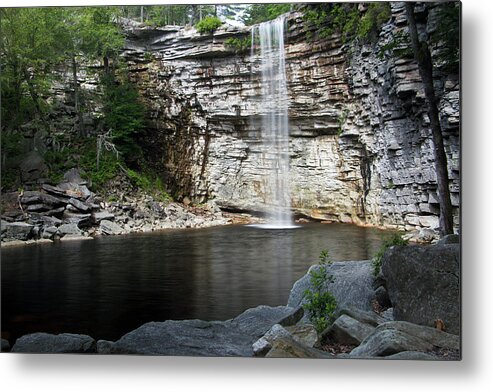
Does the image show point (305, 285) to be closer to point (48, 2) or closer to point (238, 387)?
point (238, 387)

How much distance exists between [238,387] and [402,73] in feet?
7.71

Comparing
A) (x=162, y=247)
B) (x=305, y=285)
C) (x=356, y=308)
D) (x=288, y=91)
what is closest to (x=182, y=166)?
(x=162, y=247)

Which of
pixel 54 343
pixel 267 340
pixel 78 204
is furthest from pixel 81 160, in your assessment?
pixel 267 340

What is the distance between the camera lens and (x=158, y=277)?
12.1ft

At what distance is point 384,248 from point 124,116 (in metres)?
2.06

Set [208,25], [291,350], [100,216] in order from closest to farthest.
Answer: [291,350], [208,25], [100,216]

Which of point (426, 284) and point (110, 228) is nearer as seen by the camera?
point (426, 284)

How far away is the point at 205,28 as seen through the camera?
370 centimetres

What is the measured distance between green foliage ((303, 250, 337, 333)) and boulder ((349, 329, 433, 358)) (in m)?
0.28

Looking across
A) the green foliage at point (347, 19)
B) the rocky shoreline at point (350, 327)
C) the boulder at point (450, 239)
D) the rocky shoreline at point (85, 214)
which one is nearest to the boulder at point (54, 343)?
the rocky shoreline at point (350, 327)

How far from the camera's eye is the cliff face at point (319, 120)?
11.9 feet

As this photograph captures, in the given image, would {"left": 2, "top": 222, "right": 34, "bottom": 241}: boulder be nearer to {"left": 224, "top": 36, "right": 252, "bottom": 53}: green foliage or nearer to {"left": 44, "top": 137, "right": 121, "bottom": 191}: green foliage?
{"left": 44, "top": 137, "right": 121, "bottom": 191}: green foliage

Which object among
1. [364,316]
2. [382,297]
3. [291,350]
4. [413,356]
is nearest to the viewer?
[413,356]

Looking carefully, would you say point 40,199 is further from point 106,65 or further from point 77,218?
point 106,65
